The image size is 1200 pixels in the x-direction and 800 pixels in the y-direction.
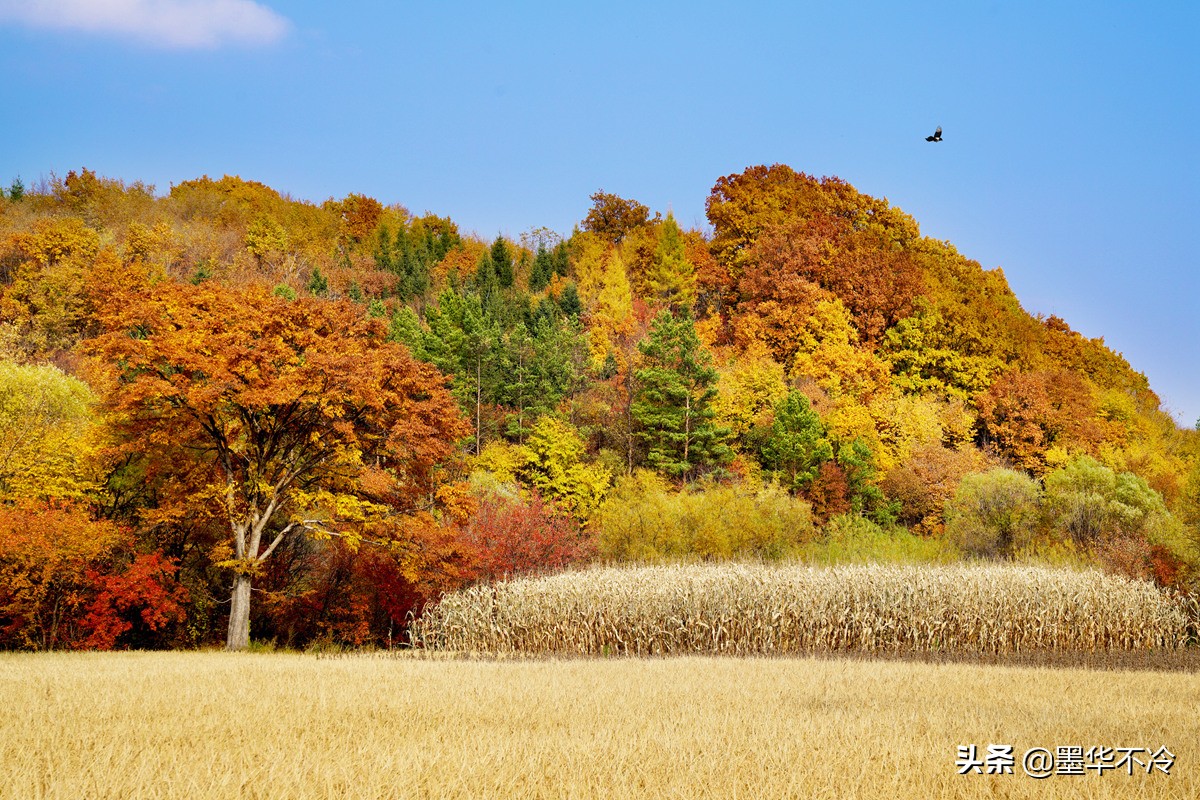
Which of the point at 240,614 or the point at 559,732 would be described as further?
the point at 240,614

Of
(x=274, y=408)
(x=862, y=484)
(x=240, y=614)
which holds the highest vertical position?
(x=274, y=408)

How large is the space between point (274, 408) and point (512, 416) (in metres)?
22.0

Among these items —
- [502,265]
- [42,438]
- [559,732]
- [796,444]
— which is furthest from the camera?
[502,265]

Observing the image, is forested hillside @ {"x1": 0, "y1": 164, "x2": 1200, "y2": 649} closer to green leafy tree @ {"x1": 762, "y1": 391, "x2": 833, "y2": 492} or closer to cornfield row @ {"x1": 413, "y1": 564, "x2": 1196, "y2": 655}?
green leafy tree @ {"x1": 762, "y1": 391, "x2": 833, "y2": 492}

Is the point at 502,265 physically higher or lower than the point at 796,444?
higher

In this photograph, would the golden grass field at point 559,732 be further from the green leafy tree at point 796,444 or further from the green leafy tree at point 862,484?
the green leafy tree at point 796,444

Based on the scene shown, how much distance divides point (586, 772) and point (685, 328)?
37.1 m

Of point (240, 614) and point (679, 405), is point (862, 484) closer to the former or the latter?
point (679, 405)

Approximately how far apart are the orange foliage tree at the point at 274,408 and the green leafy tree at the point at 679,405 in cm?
1767

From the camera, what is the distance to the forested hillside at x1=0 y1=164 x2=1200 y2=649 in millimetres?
21844

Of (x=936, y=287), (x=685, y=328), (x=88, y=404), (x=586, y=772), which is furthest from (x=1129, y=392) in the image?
(x=586, y=772)

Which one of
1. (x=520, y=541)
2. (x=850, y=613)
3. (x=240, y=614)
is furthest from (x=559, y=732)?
(x=520, y=541)

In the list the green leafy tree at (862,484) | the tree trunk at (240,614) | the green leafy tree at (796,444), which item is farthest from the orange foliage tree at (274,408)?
the green leafy tree at (862,484)

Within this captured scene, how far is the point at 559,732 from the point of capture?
784cm
